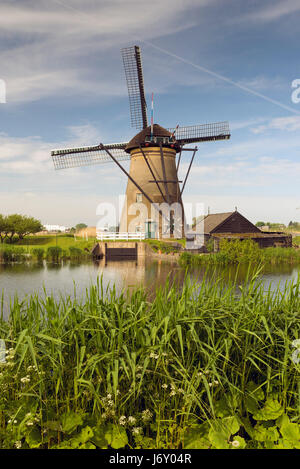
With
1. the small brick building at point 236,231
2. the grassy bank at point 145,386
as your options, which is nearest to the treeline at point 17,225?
the small brick building at point 236,231

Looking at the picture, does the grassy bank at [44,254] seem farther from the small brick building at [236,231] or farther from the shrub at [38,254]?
the small brick building at [236,231]

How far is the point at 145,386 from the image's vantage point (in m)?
3.01

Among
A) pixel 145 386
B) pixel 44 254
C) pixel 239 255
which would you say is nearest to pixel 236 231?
pixel 239 255

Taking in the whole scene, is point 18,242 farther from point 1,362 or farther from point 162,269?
point 1,362

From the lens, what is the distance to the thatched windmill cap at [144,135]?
2556 centimetres

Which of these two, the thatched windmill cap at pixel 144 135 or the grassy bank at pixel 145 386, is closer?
the grassy bank at pixel 145 386

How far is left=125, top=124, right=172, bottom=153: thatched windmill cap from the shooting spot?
1006 inches

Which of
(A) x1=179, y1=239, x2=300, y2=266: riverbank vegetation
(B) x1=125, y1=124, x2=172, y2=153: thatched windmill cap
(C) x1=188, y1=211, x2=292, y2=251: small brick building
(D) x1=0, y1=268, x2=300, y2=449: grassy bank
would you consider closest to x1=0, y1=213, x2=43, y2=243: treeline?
(B) x1=125, y1=124, x2=172, y2=153: thatched windmill cap

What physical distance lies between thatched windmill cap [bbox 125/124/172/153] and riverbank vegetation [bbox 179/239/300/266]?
30.0ft

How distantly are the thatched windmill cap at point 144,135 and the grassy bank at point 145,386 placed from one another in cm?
2314

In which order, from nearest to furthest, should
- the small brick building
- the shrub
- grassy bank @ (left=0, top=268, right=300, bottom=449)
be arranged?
grassy bank @ (left=0, top=268, right=300, bottom=449)
the shrub
the small brick building

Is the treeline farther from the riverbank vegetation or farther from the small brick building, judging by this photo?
the riverbank vegetation

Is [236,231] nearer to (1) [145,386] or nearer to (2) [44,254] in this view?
(2) [44,254]
